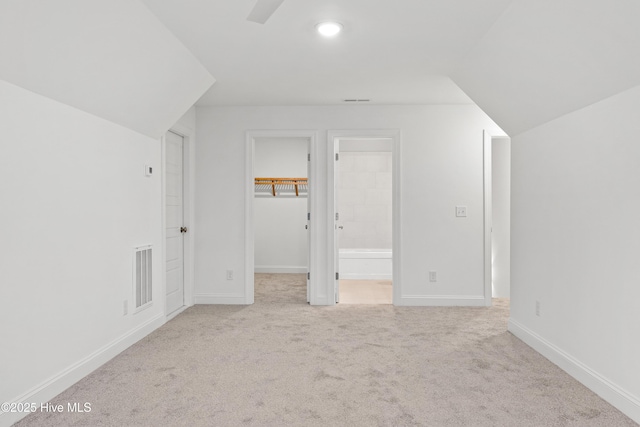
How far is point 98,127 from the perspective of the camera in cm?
292

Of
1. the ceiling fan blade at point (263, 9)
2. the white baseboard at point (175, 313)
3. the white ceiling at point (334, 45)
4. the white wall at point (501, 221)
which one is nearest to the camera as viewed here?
the ceiling fan blade at point (263, 9)

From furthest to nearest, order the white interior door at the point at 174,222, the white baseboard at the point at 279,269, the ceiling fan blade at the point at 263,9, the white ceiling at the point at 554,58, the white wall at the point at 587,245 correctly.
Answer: the white baseboard at the point at 279,269, the white interior door at the point at 174,222, the white wall at the point at 587,245, the white ceiling at the point at 554,58, the ceiling fan blade at the point at 263,9

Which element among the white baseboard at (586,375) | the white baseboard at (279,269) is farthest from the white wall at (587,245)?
the white baseboard at (279,269)

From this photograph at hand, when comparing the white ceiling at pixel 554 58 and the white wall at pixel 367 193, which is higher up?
the white ceiling at pixel 554 58

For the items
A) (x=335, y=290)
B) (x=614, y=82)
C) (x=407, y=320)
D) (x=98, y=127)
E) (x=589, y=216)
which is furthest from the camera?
(x=335, y=290)

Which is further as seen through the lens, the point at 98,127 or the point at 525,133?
the point at 525,133

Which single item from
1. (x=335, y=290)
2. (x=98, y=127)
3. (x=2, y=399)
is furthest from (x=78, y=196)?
(x=335, y=290)

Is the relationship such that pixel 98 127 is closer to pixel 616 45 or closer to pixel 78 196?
pixel 78 196

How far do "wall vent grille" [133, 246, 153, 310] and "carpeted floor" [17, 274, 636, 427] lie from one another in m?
0.33

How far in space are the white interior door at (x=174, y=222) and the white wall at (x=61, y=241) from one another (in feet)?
2.87

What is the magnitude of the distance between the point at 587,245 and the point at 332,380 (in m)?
1.85

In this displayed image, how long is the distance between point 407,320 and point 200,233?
2.56 m

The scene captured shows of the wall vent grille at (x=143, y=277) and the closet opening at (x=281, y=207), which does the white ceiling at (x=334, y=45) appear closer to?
the wall vent grille at (x=143, y=277)

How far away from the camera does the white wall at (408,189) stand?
4.79 m
